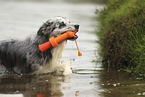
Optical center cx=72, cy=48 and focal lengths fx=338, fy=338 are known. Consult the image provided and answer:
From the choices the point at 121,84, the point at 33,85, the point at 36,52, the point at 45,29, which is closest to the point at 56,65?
the point at 36,52

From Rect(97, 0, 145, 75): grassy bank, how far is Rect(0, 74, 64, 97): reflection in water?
1.64 metres

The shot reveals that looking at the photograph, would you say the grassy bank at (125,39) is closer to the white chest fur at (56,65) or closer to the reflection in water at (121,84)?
the reflection in water at (121,84)

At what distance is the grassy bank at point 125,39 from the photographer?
27.2 ft

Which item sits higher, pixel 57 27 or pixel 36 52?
pixel 57 27

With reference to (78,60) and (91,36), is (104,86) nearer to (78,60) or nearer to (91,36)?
(78,60)

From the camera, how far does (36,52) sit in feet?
27.1

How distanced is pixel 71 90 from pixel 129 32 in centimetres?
243

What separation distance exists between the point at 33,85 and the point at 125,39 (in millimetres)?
2723

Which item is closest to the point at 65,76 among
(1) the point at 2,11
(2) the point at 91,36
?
(2) the point at 91,36

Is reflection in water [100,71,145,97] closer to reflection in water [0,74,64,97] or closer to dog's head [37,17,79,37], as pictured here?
reflection in water [0,74,64,97]

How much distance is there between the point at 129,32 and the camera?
8500 millimetres

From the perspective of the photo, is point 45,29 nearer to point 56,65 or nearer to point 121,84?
point 56,65

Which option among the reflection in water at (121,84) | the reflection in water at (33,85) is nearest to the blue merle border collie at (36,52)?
the reflection in water at (33,85)

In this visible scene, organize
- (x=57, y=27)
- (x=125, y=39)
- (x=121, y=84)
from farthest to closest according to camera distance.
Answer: (x=125, y=39), (x=57, y=27), (x=121, y=84)
